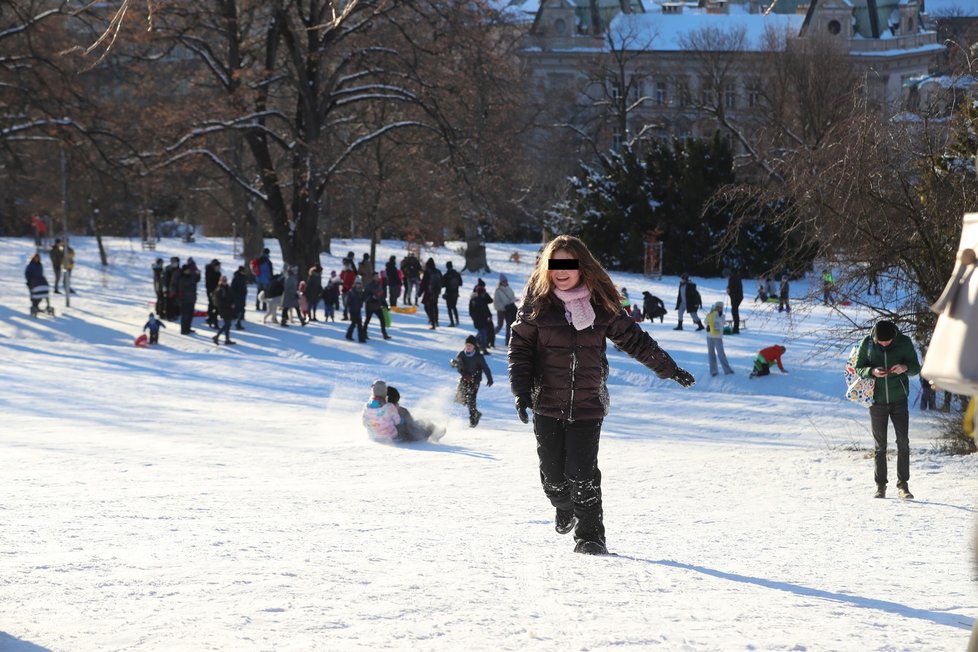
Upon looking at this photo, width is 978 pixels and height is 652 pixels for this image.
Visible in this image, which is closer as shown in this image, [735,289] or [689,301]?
[735,289]

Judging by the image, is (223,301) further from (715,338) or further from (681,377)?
(681,377)

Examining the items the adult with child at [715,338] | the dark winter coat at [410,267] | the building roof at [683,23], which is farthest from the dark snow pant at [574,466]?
the building roof at [683,23]

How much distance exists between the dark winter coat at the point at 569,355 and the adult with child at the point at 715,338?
55.2 ft

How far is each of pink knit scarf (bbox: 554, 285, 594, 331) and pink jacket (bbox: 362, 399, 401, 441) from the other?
8300mm

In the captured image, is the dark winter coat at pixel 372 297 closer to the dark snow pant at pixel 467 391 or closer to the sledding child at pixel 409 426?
the dark snow pant at pixel 467 391

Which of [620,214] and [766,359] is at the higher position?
[620,214]

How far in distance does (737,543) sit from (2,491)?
5.43 metres

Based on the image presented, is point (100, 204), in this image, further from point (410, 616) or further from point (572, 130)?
point (410, 616)

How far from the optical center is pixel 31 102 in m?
29.8

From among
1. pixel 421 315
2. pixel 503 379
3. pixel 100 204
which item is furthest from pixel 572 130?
pixel 503 379

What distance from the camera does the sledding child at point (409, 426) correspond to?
14938mm

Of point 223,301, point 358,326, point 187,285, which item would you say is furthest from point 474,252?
point 223,301

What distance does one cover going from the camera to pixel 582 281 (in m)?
6.58

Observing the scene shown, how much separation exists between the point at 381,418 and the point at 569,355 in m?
8.32
